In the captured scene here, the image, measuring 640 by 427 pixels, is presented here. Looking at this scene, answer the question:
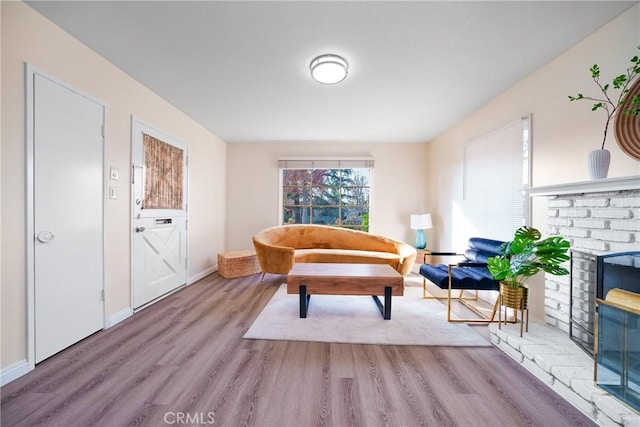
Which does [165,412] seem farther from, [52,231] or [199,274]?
[199,274]

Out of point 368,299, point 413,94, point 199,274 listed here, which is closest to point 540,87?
point 413,94

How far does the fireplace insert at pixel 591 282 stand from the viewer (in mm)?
1552

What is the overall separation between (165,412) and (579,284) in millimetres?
2968

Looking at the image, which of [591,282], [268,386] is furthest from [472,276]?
[268,386]

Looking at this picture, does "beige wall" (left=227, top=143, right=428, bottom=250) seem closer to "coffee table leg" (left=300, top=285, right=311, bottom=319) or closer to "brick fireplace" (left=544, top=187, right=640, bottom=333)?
"coffee table leg" (left=300, top=285, right=311, bottom=319)

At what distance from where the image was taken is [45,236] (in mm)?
1825

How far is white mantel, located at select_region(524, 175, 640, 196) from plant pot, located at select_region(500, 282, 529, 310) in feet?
2.74

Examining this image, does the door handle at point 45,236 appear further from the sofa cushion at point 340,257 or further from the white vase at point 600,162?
the white vase at point 600,162

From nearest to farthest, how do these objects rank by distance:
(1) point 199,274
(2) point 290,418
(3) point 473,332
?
(2) point 290,418 < (3) point 473,332 < (1) point 199,274

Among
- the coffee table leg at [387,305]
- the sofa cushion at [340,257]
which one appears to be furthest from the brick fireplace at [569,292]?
the sofa cushion at [340,257]

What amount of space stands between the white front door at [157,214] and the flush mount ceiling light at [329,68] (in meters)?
2.10

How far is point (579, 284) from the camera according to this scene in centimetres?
187

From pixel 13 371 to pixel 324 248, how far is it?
3.75 m

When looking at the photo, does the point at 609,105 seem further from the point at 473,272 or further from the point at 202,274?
the point at 202,274
